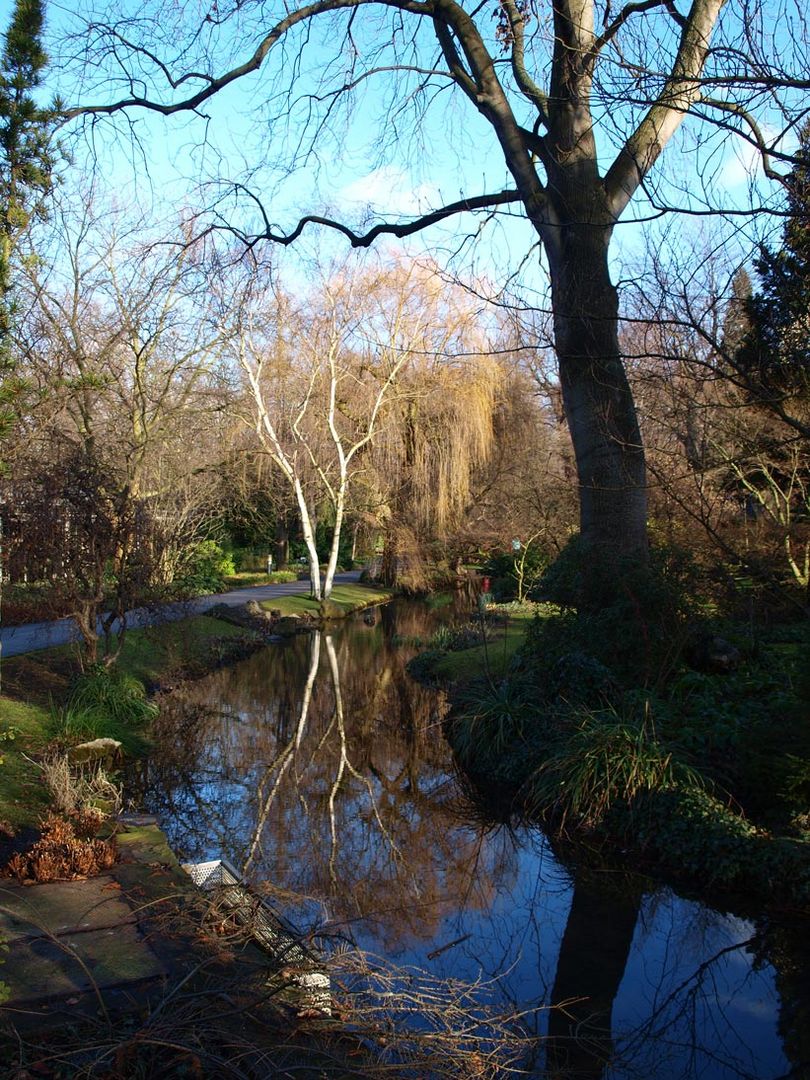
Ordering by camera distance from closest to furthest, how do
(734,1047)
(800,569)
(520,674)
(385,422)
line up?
(734,1047), (520,674), (800,569), (385,422)

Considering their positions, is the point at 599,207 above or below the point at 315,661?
above

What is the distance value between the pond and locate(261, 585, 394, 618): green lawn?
12092 mm

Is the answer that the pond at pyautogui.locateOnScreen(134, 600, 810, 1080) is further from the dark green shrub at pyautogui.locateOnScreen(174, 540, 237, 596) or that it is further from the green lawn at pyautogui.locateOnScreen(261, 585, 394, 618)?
the dark green shrub at pyautogui.locateOnScreen(174, 540, 237, 596)

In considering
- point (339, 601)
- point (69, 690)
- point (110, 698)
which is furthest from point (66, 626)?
point (339, 601)

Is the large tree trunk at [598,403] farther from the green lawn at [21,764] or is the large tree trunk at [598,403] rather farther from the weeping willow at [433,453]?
the weeping willow at [433,453]

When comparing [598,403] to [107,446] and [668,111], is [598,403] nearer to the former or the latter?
[668,111]

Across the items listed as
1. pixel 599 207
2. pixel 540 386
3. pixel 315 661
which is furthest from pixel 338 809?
pixel 540 386

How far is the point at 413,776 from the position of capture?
34.1 ft

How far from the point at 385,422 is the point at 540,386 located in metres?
6.64

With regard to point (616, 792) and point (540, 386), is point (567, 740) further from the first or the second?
point (540, 386)

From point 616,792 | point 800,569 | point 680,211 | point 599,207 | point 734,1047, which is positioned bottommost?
point 734,1047

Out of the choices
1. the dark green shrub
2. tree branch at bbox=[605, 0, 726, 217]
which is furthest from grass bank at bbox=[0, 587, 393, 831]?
tree branch at bbox=[605, 0, 726, 217]

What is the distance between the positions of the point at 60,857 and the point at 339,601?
20.9m

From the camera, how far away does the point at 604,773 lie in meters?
7.99
